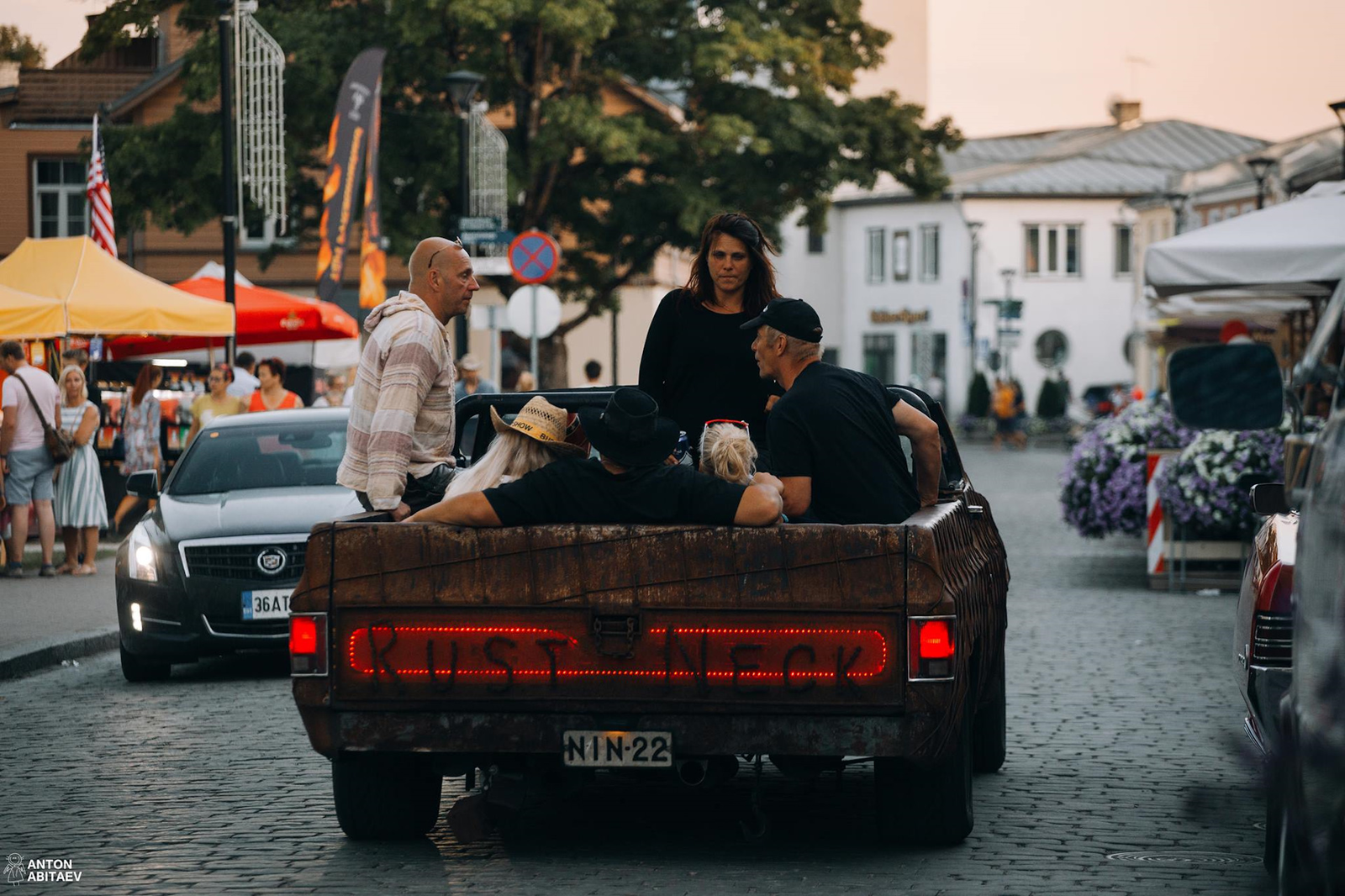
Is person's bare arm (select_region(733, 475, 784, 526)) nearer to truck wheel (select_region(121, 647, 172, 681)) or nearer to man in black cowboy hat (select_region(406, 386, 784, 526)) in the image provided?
man in black cowboy hat (select_region(406, 386, 784, 526))

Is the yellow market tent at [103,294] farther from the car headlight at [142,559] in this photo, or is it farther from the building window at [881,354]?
the building window at [881,354]

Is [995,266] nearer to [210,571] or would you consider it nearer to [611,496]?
[210,571]

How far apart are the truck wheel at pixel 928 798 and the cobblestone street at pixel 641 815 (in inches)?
3.2

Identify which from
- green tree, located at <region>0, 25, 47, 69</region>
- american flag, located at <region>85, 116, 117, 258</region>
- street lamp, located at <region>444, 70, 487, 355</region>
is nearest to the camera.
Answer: american flag, located at <region>85, 116, 117, 258</region>

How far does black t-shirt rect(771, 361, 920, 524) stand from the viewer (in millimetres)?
6629

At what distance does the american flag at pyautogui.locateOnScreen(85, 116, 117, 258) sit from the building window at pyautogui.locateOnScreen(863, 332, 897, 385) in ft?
207

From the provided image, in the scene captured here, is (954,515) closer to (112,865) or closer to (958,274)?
(112,865)

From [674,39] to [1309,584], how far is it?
34.6m

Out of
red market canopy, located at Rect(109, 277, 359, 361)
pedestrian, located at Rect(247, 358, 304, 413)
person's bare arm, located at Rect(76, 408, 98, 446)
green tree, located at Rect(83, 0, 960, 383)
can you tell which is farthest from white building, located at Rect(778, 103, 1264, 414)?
person's bare arm, located at Rect(76, 408, 98, 446)

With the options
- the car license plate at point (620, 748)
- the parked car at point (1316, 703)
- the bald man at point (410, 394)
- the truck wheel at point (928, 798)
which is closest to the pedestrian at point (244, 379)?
the bald man at point (410, 394)

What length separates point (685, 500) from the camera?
618 cm

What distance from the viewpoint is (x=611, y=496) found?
6266mm

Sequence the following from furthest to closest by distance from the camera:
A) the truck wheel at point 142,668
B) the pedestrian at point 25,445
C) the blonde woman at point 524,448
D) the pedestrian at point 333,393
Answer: the pedestrian at point 333,393
the pedestrian at point 25,445
the truck wheel at point 142,668
the blonde woman at point 524,448

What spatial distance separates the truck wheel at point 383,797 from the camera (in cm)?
675
